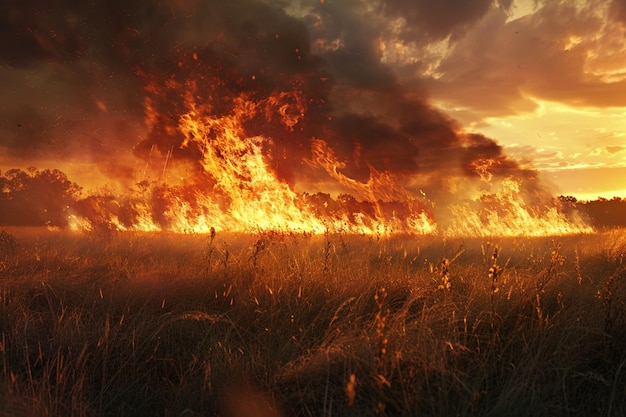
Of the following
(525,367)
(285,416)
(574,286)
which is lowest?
(285,416)

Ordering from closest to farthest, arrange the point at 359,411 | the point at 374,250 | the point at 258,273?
1. the point at 359,411
2. the point at 258,273
3. the point at 374,250

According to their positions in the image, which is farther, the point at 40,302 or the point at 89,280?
the point at 89,280

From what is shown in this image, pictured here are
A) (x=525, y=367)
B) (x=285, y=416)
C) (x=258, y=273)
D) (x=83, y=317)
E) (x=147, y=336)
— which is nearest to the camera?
(x=285, y=416)

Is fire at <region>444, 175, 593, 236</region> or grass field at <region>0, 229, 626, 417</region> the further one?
fire at <region>444, 175, 593, 236</region>

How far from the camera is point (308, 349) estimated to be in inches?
134

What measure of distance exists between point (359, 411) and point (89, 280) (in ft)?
14.4

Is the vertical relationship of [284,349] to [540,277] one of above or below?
below

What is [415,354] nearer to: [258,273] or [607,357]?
[607,357]

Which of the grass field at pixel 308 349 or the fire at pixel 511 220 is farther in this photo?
the fire at pixel 511 220

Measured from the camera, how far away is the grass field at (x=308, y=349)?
278cm

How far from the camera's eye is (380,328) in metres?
2.37

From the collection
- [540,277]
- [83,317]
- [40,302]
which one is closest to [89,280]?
[40,302]

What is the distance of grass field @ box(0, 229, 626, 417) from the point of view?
2.78 metres

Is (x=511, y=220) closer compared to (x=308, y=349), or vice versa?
(x=308, y=349)
